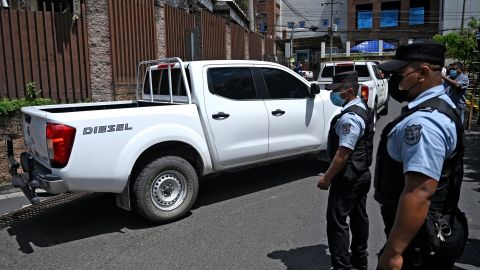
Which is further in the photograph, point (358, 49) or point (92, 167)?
point (358, 49)

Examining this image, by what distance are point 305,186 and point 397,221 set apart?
4.35m

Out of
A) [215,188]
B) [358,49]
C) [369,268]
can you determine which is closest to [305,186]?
[215,188]

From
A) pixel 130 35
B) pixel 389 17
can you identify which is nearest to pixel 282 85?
pixel 130 35

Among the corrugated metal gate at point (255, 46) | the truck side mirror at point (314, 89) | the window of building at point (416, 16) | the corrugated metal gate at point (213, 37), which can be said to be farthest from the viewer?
the window of building at point (416, 16)

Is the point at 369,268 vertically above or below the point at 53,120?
below

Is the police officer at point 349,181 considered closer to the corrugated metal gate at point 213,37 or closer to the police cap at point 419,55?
the police cap at point 419,55

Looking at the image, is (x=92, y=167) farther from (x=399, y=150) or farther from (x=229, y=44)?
(x=229, y=44)

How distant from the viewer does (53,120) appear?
4117 millimetres

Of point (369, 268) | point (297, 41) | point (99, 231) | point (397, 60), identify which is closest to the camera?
point (397, 60)

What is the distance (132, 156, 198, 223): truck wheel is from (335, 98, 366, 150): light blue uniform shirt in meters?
2.24

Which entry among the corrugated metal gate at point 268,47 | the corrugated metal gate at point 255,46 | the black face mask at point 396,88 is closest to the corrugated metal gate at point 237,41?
the corrugated metal gate at point 255,46

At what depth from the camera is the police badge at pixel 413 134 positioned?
183cm

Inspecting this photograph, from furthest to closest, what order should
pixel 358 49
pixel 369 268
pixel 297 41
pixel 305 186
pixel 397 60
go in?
pixel 297 41
pixel 358 49
pixel 305 186
pixel 369 268
pixel 397 60

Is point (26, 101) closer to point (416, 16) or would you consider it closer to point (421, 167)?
point (421, 167)
